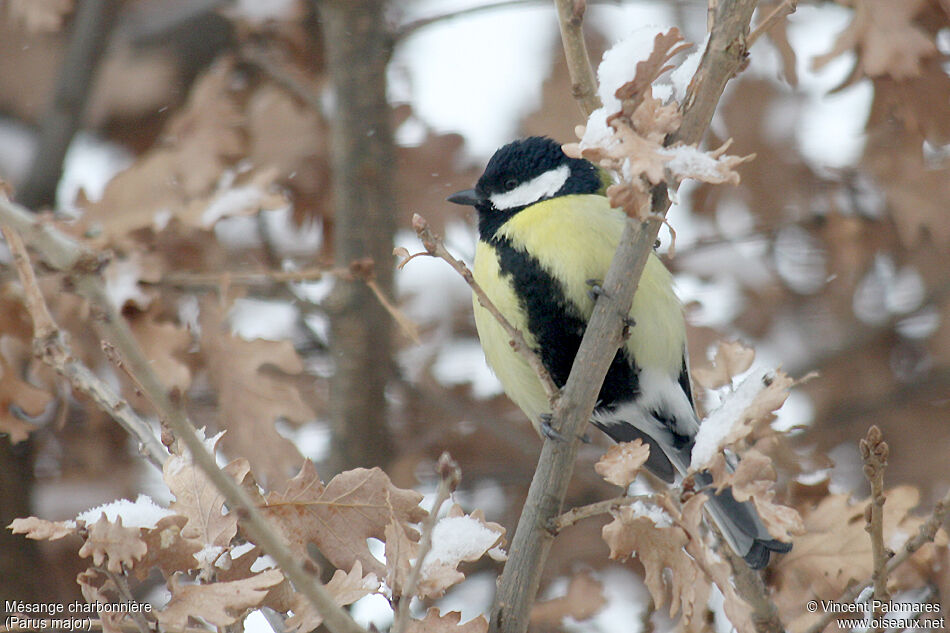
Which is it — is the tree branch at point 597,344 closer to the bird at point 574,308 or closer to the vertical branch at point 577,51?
the vertical branch at point 577,51

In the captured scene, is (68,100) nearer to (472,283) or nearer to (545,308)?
(545,308)

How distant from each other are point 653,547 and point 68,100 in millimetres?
2731

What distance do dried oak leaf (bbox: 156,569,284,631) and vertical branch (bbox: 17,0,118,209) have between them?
7.56ft

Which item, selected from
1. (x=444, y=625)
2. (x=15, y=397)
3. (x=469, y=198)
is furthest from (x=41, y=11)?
(x=444, y=625)

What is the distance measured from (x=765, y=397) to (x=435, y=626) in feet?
1.99

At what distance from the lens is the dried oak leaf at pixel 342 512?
1651mm

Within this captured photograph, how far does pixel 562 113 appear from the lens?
3.31 m

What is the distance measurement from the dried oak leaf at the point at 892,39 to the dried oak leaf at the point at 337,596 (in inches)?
69.6

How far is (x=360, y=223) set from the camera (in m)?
3.07

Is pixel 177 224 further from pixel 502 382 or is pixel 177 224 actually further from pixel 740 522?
pixel 740 522

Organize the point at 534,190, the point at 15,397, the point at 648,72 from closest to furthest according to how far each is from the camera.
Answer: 1. the point at 648,72
2. the point at 15,397
3. the point at 534,190

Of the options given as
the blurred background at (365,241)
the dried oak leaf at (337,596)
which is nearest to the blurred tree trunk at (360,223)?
the blurred background at (365,241)

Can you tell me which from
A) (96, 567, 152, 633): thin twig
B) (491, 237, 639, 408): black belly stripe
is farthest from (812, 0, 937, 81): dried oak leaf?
(96, 567, 152, 633): thin twig

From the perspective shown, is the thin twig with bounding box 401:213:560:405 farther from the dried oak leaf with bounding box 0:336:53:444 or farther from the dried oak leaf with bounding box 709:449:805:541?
the dried oak leaf with bounding box 0:336:53:444
